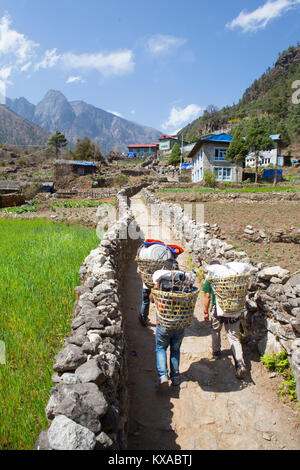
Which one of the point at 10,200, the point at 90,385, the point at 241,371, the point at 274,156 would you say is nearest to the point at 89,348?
the point at 90,385

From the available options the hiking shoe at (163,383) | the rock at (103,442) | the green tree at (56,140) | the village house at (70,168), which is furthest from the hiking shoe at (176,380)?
the green tree at (56,140)

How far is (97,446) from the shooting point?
175 cm

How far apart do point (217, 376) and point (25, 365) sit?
2.65m

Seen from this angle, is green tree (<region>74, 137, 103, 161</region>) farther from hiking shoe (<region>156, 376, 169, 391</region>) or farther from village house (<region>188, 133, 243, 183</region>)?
hiking shoe (<region>156, 376, 169, 391</region>)

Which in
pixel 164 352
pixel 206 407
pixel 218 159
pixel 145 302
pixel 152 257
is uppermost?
pixel 218 159

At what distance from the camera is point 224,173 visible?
40656 mm

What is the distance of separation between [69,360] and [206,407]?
207 cm

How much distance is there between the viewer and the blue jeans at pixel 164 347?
3613 millimetres

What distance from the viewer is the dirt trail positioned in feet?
9.73

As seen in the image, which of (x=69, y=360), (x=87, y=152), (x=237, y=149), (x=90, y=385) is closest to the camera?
(x=90, y=385)

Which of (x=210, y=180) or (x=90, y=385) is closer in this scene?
(x=90, y=385)

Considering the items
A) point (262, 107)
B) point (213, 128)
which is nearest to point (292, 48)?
point (262, 107)

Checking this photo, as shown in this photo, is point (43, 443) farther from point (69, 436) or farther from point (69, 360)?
point (69, 360)

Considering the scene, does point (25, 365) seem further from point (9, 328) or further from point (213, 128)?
point (213, 128)
